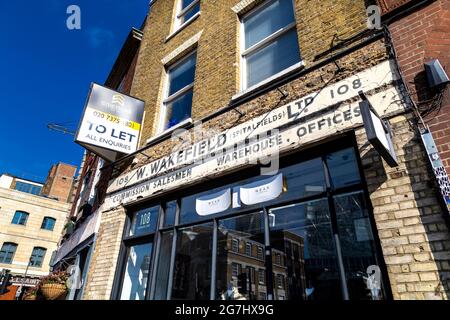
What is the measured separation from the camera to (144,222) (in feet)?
21.2

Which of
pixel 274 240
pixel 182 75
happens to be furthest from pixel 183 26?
pixel 274 240

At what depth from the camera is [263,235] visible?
439 centimetres

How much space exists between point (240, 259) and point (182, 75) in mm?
5141

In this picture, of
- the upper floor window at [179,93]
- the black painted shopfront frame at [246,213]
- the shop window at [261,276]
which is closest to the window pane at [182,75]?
the upper floor window at [179,93]

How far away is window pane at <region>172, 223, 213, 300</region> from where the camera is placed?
15.6 ft

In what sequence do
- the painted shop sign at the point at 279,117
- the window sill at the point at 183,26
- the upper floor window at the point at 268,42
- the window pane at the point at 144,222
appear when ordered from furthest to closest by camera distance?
the window sill at the point at 183,26, the window pane at the point at 144,222, the upper floor window at the point at 268,42, the painted shop sign at the point at 279,117

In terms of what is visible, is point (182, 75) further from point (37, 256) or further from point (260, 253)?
point (37, 256)

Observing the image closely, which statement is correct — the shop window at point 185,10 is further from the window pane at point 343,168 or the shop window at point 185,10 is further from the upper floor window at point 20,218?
the upper floor window at point 20,218

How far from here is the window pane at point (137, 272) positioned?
5.88 metres

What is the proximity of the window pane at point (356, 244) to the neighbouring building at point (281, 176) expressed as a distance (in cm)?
1

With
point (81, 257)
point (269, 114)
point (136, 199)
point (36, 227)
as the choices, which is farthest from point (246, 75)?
point (36, 227)

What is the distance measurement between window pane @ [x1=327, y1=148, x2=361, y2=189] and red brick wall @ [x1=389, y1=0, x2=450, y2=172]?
95cm

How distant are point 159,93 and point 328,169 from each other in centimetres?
528
